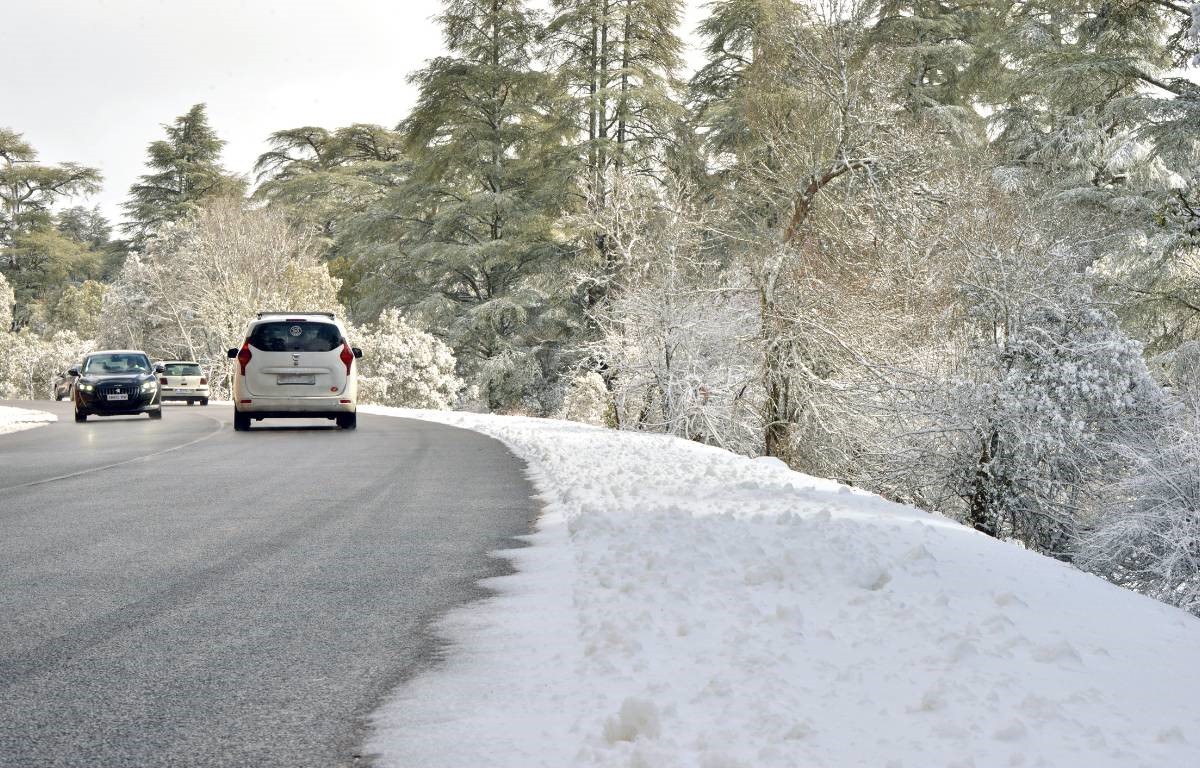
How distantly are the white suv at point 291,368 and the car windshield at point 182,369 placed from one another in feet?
65.6

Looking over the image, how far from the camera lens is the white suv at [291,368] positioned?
18562 millimetres

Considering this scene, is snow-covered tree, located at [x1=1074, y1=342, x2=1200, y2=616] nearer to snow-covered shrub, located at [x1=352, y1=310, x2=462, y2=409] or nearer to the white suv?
the white suv

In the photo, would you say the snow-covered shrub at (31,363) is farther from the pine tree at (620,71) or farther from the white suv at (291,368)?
the white suv at (291,368)

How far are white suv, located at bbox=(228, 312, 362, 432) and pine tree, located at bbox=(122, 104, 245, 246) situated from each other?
38699 millimetres

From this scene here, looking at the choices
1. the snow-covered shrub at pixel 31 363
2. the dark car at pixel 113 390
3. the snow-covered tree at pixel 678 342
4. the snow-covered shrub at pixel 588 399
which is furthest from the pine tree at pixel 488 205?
the snow-covered shrub at pixel 31 363

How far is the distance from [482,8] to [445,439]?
23.9m

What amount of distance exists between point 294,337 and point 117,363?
9.13 m

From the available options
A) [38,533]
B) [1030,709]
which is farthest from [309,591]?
[1030,709]

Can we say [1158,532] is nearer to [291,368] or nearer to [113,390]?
[291,368]

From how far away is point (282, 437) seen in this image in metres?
17.9

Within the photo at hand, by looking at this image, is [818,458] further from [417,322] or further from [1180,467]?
[417,322]

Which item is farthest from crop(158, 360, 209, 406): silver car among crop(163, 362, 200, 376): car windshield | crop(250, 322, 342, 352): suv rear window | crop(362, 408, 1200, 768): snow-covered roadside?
crop(362, 408, 1200, 768): snow-covered roadside

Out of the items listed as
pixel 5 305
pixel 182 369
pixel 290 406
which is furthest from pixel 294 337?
pixel 5 305

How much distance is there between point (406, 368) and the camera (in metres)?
36.5
